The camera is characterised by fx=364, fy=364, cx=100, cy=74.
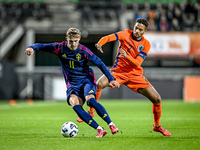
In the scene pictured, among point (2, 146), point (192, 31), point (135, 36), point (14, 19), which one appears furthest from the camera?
point (14, 19)

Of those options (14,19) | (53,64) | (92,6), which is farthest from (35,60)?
(92,6)

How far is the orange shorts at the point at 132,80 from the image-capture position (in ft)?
21.1

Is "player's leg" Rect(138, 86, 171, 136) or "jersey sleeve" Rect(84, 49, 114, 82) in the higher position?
Answer: "jersey sleeve" Rect(84, 49, 114, 82)

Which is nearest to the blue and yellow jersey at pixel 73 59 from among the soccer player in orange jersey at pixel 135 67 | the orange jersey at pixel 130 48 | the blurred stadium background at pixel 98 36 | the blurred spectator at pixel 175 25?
the soccer player in orange jersey at pixel 135 67

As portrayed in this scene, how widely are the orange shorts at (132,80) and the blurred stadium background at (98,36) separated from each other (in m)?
13.0

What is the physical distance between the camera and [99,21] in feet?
79.6

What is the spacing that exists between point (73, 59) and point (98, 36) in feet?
65.5

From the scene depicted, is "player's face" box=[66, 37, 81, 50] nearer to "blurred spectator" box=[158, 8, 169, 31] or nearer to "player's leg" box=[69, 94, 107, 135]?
"player's leg" box=[69, 94, 107, 135]

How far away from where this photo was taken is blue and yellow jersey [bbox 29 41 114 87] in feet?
18.4

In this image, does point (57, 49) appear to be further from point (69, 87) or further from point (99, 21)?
point (99, 21)

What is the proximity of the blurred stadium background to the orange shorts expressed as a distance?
13030mm

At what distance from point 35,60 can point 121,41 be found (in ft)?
68.4

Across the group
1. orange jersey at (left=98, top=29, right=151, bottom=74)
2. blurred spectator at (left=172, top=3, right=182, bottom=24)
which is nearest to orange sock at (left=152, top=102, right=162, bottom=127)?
orange jersey at (left=98, top=29, right=151, bottom=74)

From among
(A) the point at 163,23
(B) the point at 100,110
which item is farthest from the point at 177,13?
(B) the point at 100,110
